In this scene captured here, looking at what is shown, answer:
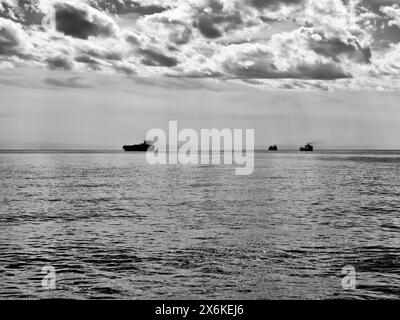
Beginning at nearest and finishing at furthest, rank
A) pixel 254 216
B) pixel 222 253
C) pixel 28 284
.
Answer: pixel 28 284 < pixel 222 253 < pixel 254 216

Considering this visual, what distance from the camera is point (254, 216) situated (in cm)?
3862

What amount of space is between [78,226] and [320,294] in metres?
20.3

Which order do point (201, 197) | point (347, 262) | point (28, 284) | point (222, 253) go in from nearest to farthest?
1. point (28, 284)
2. point (347, 262)
3. point (222, 253)
4. point (201, 197)

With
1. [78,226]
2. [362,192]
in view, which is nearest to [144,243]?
[78,226]

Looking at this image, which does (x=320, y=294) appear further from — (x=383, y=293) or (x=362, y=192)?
(x=362, y=192)

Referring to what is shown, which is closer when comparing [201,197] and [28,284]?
[28,284]

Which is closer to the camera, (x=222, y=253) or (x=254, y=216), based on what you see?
(x=222, y=253)

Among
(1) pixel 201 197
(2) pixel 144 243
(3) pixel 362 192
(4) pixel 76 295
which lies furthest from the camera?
(3) pixel 362 192

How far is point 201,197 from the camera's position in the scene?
54.0 meters

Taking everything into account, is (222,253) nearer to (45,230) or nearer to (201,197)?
(45,230)

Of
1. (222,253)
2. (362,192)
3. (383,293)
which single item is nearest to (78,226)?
(222,253)

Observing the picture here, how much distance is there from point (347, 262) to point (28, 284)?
1429 centimetres

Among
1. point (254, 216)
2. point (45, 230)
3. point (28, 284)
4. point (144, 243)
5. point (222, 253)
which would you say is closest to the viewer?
point (28, 284)

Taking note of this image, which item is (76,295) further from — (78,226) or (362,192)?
(362,192)
